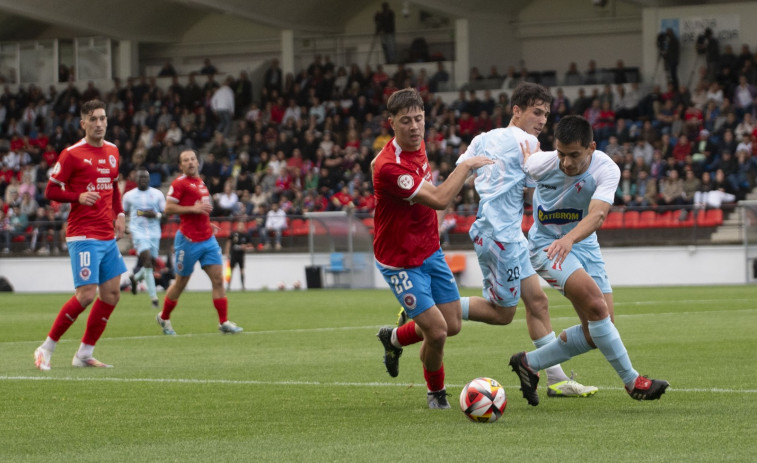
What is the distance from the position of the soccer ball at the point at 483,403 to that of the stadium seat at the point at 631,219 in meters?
20.9

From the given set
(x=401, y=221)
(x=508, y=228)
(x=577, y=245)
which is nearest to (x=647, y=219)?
(x=508, y=228)

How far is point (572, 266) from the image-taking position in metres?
7.81

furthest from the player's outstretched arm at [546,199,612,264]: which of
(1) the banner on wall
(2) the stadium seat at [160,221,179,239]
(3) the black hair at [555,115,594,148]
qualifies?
(1) the banner on wall

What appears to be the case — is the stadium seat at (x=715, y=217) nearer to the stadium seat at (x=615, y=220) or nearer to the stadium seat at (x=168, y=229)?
the stadium seat at (x=615, y=220)

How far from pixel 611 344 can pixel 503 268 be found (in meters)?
1.61

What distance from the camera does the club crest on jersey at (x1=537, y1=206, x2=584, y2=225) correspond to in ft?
26.3

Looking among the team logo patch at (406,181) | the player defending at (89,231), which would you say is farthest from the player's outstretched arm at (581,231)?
the player defending at (89,231)

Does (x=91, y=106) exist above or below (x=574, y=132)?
above

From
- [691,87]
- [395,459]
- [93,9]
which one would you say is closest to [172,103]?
[93,9]

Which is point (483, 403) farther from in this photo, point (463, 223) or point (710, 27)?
point (710, 27)

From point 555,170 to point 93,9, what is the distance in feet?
118

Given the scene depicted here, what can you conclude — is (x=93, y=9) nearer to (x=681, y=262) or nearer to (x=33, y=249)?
(x=33, y=249)

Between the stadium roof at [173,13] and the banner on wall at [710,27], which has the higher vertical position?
the stadium roof at [173,13]

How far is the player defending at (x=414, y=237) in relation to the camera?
761 centimetres
